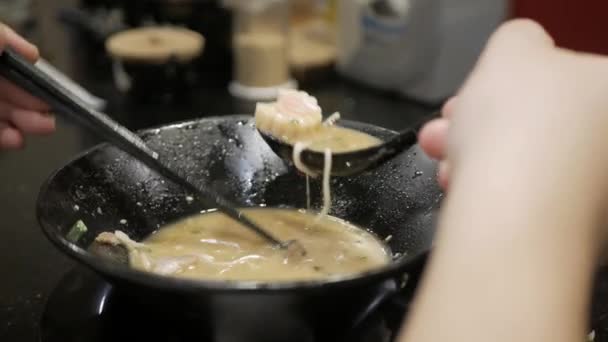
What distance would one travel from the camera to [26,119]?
3.18 ft

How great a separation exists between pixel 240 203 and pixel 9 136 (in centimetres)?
34

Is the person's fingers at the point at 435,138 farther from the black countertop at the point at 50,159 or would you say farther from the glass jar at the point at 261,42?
the glass jar at the point at 261,42

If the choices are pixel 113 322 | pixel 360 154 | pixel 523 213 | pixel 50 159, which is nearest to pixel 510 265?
pixel 523 213

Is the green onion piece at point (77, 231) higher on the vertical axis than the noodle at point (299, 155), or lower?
lower

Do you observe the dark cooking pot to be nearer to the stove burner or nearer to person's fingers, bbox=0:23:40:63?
the stove burner

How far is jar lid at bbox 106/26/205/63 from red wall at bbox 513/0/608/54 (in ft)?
2.34

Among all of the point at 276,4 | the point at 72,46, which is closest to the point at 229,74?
the point at 276,4

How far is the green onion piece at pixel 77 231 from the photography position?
768 millimetres

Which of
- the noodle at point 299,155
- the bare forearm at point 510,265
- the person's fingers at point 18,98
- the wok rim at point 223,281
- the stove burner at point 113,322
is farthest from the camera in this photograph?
the person's fingers at point 18,98

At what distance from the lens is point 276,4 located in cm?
162

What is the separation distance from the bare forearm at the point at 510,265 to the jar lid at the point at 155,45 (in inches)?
45.9

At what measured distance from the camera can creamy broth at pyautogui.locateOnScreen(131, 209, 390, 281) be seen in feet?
2.78

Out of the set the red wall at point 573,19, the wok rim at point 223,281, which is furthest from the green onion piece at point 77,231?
the red wall at point 573,19

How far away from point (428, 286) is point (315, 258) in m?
0.41
